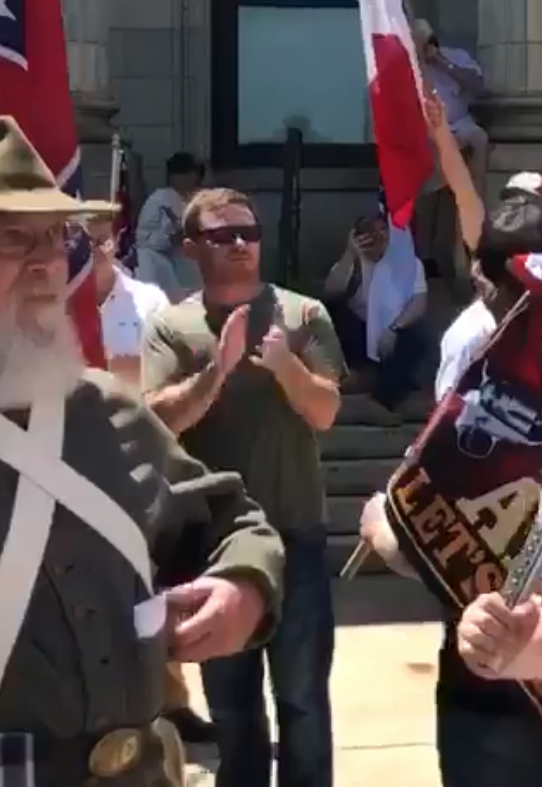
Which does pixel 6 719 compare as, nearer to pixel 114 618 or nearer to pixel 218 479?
pixel 114 618

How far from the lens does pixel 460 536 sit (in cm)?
335

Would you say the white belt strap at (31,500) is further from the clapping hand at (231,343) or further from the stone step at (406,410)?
the stone step at (406,410)

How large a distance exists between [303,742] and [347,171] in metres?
8.79

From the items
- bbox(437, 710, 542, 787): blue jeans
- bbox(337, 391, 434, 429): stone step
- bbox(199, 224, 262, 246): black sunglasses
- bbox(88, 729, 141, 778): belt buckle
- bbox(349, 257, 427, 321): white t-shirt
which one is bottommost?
bbox(337, 391, 434, 429): stone step

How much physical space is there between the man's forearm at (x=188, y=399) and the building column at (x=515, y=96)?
22.7 feet

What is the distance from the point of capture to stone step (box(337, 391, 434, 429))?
10531mm

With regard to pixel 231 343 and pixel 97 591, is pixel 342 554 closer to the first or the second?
pixel 231 343

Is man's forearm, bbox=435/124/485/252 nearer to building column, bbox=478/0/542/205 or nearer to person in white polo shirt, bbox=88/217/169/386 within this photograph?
person in white polo shirt, bbox=88/217/169/386

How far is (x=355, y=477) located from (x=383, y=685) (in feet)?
9.64

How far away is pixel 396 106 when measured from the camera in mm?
5617

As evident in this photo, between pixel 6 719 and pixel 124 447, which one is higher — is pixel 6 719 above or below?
below

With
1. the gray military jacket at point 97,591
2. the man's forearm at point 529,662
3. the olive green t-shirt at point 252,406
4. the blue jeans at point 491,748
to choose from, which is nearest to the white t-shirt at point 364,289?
the olive green t-shirt at point 252,406

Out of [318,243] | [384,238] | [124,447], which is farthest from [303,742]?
[318,243]

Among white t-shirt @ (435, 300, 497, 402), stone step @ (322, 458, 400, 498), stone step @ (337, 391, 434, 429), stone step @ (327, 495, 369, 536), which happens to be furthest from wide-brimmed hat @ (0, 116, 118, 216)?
stone step @ (337, 391, 434, 429)
